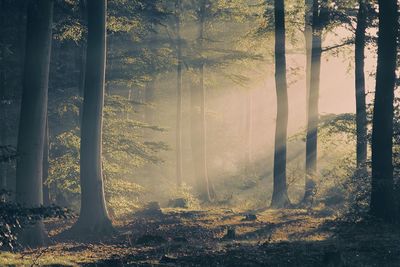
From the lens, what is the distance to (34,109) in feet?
47.7

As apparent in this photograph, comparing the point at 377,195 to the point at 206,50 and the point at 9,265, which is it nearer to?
the point at 9,265

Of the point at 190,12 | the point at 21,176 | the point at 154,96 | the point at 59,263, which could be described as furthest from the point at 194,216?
the point at 154,96

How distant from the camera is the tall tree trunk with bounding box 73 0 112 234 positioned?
16.2 meters

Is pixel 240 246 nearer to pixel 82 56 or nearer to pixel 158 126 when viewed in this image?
pixel 82 56

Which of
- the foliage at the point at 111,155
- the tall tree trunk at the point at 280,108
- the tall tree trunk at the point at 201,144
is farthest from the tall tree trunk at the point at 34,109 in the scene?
the tall tree trunk at the point at 201,144

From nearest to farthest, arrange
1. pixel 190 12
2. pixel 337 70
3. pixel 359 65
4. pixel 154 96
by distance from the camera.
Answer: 1. pixel 359 65
2. pixel 190 12
3. pixel 154 96
4. pixel 337 70

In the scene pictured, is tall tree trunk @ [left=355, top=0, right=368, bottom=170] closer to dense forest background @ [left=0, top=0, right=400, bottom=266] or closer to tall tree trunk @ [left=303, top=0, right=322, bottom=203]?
dense forest background @ [left=0, top=0, right=400, bottom=266]

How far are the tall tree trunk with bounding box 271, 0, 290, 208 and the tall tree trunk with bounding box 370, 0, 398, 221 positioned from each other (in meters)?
9.09

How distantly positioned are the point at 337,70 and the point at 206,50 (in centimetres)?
5130

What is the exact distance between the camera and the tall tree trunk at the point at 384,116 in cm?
1310

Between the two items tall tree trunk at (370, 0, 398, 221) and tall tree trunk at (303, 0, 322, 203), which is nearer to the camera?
tall tree trunk at (370, 0, 398, 221)

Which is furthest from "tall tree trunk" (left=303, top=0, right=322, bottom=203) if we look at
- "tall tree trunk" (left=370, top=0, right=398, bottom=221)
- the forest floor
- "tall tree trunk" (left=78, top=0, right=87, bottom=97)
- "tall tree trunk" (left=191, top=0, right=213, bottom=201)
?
"tall tree trunk" (left=78, top=0, right=87, bottom=97)

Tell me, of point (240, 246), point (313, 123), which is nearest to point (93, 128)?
point (240, 246)

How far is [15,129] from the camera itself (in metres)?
24.5
